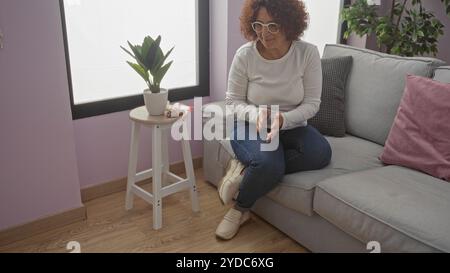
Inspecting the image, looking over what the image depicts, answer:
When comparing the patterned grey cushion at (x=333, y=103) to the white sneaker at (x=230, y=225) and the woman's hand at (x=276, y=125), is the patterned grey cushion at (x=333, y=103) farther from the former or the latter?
the white sneaker at (x=230, y=225)

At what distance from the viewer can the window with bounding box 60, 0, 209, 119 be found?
2.13 meters

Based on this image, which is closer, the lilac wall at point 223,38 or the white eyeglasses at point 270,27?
the white eyeglasses at point 270,27

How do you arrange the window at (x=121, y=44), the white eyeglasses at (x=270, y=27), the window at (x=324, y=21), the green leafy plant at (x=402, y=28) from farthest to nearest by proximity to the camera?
the window at (x=324, y=21), the green leafy plant at (x=402, y=28), the window at (x=121, y=44), the white eyeglasses at (x=270, y=27)

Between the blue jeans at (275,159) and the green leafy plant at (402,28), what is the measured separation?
3.21 feet

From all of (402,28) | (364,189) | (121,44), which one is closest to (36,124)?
(121,44)

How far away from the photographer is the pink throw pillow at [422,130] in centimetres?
173

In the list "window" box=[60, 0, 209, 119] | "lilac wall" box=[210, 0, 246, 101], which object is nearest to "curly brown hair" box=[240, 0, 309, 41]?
"lilac wall" box=[210, 0, 246, 101]

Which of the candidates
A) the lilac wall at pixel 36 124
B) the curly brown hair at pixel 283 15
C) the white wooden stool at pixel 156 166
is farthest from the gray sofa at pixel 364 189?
the lilac wall at pixel 36 124
